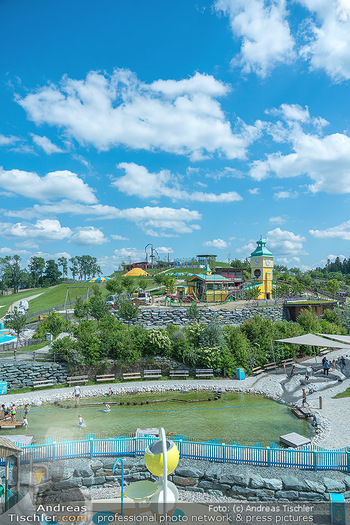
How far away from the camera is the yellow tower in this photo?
172 ft

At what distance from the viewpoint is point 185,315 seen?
3825cm

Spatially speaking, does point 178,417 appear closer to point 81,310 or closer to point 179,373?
point 179,373

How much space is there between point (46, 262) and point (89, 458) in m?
103

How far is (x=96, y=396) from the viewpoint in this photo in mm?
21859

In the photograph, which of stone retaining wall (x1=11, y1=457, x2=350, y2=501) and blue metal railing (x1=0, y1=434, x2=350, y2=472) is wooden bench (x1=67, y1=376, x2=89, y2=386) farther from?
stone retaining wall (x1=11, y1=457, x2=350, y2=501)

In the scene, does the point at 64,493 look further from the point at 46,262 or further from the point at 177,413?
the point at 46,262

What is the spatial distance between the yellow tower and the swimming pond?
32277 mm

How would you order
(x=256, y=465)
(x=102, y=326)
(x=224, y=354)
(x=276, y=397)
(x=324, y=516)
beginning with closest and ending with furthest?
(x=324, y=516)
(x=256, y=465)
(x=276, y=397)
(x=224, y=354)
(x=102, y=326)

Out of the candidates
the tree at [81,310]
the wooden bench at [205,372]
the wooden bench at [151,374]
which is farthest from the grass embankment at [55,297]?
the wooden bench at [205,372]

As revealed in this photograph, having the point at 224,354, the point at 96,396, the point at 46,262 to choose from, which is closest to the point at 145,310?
the point at 224,354

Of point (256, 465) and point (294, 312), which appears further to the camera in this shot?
point (294, 312)

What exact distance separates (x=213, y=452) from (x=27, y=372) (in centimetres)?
1698

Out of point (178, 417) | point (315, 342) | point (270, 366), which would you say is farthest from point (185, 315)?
point (178, 417)

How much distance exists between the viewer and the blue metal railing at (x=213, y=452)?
36.6 ft
